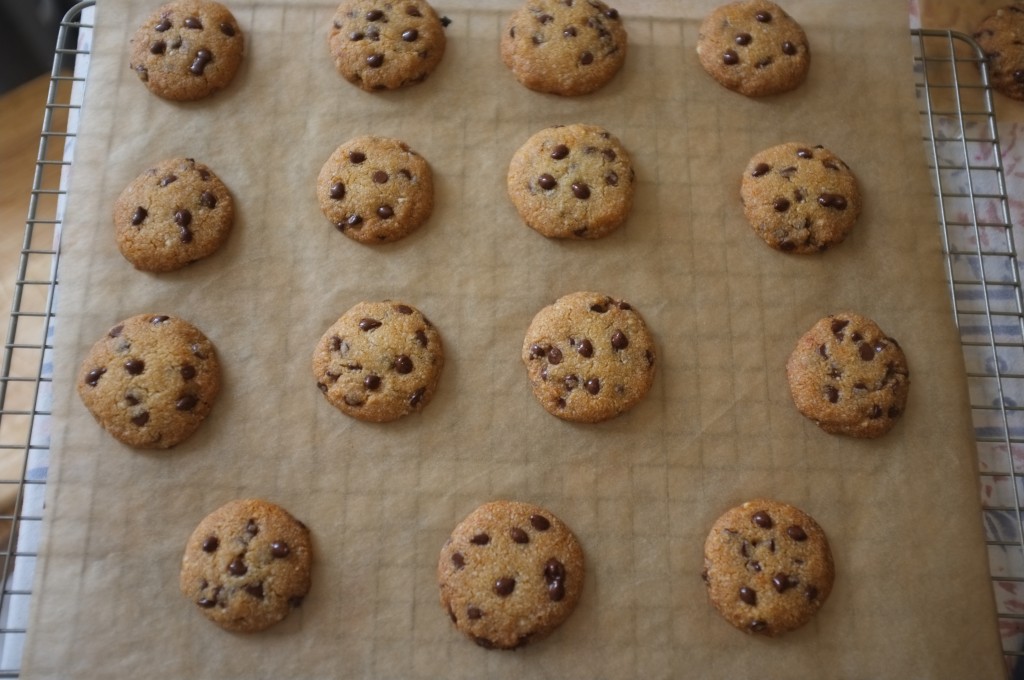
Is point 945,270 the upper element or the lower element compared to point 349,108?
lower

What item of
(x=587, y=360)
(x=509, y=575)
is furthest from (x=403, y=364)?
(x=509, y=575)

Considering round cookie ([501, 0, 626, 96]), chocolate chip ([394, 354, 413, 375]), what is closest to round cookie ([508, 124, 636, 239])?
round cookie ([501, 0, 626, 96])

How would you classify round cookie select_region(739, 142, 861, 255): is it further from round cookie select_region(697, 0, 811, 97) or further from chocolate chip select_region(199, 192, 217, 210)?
chocolate chip select_region(199, 192, 217, 210)

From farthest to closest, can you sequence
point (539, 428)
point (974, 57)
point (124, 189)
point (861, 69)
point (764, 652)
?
point (974, 57) < point (861, 69) < point (124, 189) < point (539, 428) < point (764, 652)

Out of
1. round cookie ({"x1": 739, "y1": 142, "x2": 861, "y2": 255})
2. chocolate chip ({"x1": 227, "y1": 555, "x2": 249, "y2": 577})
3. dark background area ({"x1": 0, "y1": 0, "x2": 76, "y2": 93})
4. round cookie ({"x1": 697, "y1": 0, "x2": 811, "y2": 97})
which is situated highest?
dark background area ({"x1": 0, "y1": 0, "x2": 76, "y2": 93})

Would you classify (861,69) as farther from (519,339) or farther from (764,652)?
(764,652)

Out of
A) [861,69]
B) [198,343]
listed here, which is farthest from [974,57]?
[198,343]
